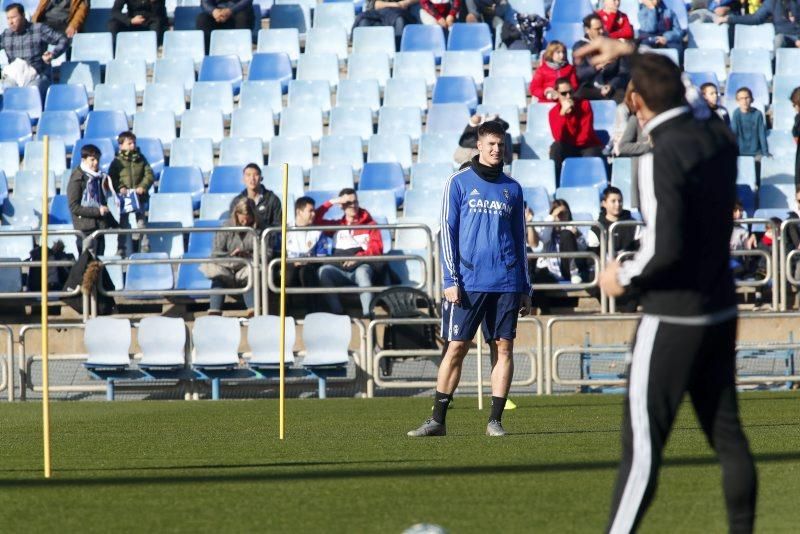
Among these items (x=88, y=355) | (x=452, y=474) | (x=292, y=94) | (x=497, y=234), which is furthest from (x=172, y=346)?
(x=452, y=474)

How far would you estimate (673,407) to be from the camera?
17.1 ft

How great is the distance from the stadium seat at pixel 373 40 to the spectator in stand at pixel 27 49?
447 cm

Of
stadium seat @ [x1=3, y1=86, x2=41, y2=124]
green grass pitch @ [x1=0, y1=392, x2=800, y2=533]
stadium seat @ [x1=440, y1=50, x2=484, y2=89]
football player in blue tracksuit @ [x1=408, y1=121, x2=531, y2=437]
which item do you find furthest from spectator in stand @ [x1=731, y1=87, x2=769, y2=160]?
stadium seat @ [x1=3, y1=86, x2=41, y2=124]

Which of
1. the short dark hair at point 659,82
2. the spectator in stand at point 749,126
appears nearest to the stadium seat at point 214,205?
the spectator in stand at point 749,126

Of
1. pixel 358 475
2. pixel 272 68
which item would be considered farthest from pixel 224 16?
pixel 358 475

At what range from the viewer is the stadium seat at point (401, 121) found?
20469 millimetres

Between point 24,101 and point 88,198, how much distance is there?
4.89 metres

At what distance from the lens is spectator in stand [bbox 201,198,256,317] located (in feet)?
56.6

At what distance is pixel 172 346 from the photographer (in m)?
16.6

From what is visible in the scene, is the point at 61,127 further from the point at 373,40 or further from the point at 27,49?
the point at 373,40

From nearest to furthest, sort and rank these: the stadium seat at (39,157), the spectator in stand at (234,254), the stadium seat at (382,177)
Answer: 1. the spectator in stand at (234,254)
2. the stadium seat at (382,177)
3. the stadium seat at (39,157)

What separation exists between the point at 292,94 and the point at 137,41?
329 cm

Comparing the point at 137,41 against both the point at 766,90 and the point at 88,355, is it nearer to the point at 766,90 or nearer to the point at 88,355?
the point at 88,355

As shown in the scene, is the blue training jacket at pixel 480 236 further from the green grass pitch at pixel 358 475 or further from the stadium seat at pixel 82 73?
the stadium seat at pixel 82 73
